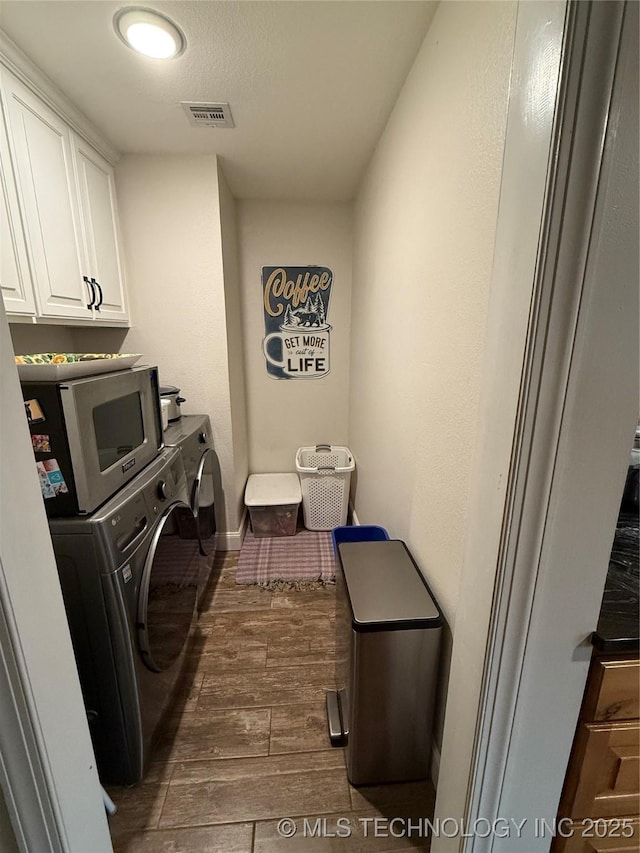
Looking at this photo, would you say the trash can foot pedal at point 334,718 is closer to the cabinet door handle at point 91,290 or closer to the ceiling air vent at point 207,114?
the cabinet door handle at point 91,290

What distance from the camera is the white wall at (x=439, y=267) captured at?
85 cm

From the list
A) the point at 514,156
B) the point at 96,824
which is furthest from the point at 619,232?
the point at 96,824

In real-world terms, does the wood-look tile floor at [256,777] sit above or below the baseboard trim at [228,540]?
below

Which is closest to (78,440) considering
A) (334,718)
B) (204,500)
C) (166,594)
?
(166,594)

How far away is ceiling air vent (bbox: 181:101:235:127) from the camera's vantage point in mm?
1520

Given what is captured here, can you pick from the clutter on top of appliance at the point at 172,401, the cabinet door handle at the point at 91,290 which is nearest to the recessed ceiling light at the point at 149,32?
the cabinet door handle at the point at 91,290

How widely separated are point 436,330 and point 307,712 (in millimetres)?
1513

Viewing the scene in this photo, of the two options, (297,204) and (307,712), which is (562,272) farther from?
(297,204)

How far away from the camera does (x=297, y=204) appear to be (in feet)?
8.51

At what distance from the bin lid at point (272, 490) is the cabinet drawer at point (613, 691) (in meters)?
1.96

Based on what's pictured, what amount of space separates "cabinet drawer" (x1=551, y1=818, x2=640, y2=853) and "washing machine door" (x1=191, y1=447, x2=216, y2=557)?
4.82 ft

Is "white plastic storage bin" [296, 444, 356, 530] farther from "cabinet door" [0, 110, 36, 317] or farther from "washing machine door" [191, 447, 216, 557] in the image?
"cabinet door" [0, 110, 36, 317]

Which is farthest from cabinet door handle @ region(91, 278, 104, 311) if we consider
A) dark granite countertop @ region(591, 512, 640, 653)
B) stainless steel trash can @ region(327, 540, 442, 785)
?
dark granite countertop @ region(591, 512, 640, 653)

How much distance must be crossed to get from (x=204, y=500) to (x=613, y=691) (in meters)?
1.68
